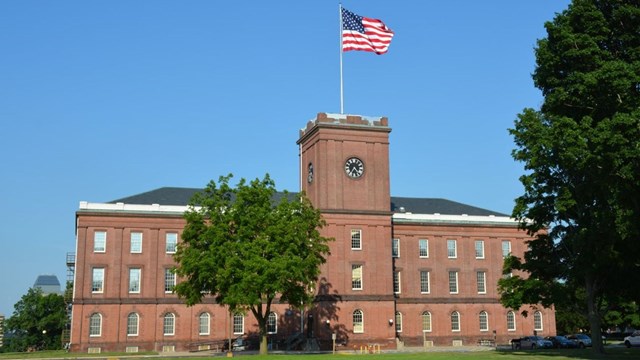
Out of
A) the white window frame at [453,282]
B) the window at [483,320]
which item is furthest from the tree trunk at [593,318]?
the window at [483,320]

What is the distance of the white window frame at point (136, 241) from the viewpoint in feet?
215

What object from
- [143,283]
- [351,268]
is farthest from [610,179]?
[143,283]

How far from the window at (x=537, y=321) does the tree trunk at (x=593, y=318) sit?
30442 mm

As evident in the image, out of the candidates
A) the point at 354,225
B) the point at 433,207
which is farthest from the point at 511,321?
the point at 354,225

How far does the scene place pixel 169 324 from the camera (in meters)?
64.9

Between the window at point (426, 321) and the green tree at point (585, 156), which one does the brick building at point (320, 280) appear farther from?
the green tree at point (585, 156)

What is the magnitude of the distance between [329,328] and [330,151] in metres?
15.6

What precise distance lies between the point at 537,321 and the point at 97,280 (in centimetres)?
4445

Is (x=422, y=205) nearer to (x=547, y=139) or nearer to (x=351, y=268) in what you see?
(x=351, y=268)

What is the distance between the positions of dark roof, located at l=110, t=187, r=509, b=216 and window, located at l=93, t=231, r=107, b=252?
11.4 feet

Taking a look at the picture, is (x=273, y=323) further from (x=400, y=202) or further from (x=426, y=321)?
(x=400, y=202)

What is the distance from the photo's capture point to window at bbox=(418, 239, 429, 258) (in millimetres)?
71938

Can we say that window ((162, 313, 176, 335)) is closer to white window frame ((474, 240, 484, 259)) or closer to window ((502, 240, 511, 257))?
white window frame ((474, 240, 484, 259))

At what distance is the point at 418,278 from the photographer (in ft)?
233
